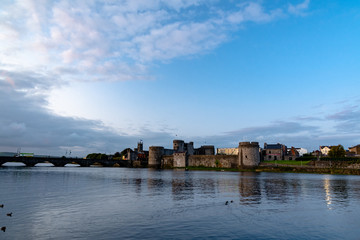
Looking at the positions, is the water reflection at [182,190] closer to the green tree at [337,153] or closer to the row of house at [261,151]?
the row of house at [261,151]

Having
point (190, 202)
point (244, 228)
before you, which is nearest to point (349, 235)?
point (244, 228)

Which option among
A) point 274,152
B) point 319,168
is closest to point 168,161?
point 274,152

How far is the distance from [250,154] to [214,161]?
50.0ft

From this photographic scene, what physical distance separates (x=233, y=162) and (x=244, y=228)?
75227mm

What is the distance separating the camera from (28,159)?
9788cm

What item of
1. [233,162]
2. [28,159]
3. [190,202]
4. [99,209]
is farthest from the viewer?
[28,159]

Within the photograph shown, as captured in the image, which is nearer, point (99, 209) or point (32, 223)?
point (32, 223)

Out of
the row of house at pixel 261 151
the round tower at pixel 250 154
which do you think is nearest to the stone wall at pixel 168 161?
the row of house at pixel 261 151

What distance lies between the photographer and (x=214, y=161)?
296 ft

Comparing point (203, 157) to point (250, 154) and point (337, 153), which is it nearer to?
point (250, 154)

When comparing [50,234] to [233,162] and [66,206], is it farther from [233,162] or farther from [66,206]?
[233,162]

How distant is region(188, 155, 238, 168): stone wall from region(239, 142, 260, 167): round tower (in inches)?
228

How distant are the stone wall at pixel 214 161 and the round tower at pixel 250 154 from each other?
5803mm

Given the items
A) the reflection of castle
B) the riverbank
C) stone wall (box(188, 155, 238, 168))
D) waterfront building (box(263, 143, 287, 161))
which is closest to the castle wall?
the reflection of castle
